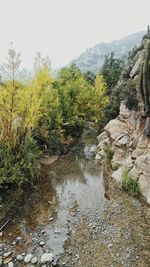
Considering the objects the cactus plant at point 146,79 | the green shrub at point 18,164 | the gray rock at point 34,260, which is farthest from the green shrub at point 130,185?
the gray rock at point 34,260

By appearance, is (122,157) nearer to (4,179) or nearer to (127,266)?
(4,179)

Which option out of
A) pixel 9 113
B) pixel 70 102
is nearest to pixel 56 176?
pixel 9 113

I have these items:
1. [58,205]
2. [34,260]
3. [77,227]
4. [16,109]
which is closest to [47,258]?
[34,260]

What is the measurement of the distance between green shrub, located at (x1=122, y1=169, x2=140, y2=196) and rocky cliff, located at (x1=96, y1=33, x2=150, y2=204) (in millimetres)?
154

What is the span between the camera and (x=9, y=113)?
11.4 meters

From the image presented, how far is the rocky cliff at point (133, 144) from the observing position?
11.1 meters

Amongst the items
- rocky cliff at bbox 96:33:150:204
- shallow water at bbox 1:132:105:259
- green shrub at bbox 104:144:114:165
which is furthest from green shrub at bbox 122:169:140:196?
green shrub at bbox 104:144:114:165

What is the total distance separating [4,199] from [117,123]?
7.80m

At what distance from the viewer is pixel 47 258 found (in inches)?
302

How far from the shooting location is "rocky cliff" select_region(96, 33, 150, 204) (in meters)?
11.1

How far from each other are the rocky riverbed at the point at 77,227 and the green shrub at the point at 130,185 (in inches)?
8.9

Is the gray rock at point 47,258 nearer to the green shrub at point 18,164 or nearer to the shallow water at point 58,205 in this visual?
the shallow water at point 58,205

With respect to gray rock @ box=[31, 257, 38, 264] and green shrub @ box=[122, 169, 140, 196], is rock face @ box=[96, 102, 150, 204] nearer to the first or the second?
green shrub @ box=[122, 169, 140, 196]

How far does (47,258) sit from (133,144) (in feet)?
22.5
